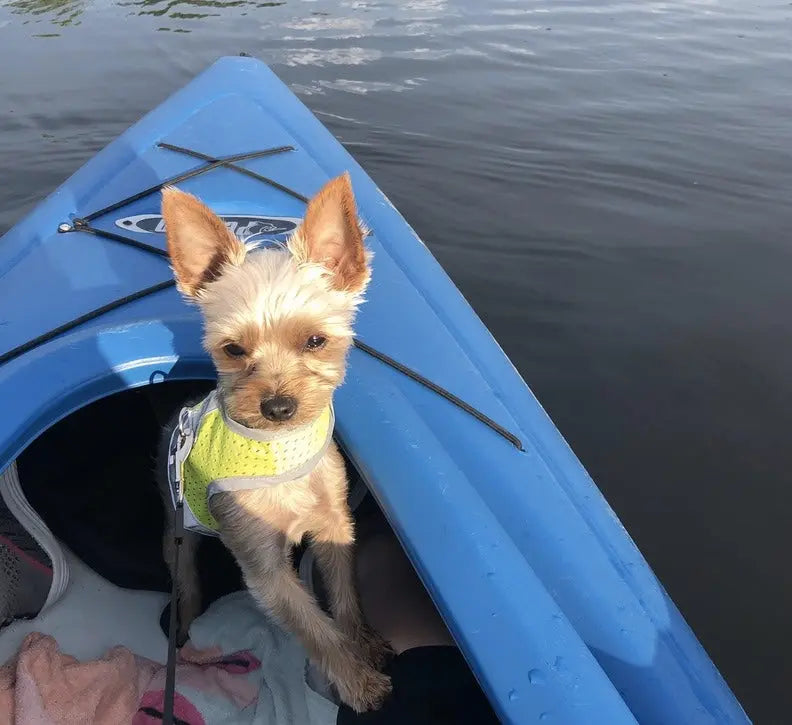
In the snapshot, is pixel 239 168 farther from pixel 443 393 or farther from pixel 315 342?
pixel 443 393

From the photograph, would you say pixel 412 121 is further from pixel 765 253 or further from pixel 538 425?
pixel 538 425

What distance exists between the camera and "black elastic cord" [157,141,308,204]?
4.89 metres

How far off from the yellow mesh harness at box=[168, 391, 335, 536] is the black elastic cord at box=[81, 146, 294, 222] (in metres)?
2.26

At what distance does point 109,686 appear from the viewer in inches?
114

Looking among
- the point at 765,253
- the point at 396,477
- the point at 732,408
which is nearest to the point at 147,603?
the point at 396,477

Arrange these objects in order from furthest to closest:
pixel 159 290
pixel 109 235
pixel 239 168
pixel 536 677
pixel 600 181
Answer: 1. pixel 600 181
2. pixel 239 168
3. pixel 109 235
4. pixel 159 290
5. pixel 536 677

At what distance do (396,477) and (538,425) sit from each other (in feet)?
3.68

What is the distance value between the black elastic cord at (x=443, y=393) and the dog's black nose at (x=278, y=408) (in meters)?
0.84

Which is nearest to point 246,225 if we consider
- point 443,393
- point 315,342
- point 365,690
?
point 315,342

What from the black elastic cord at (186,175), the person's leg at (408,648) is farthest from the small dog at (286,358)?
the black elastic cord at (186,175)

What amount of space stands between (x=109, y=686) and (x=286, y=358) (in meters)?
1.70

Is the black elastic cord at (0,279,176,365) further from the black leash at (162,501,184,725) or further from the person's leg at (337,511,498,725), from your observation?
the person's leg at (337,511,498,725)

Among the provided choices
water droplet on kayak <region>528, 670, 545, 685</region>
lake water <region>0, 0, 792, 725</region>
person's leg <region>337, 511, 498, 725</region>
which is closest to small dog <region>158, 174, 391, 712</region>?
person's leg <region>337, 511, 498, 725</region>

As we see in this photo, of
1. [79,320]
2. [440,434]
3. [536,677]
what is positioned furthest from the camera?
[79,320]
